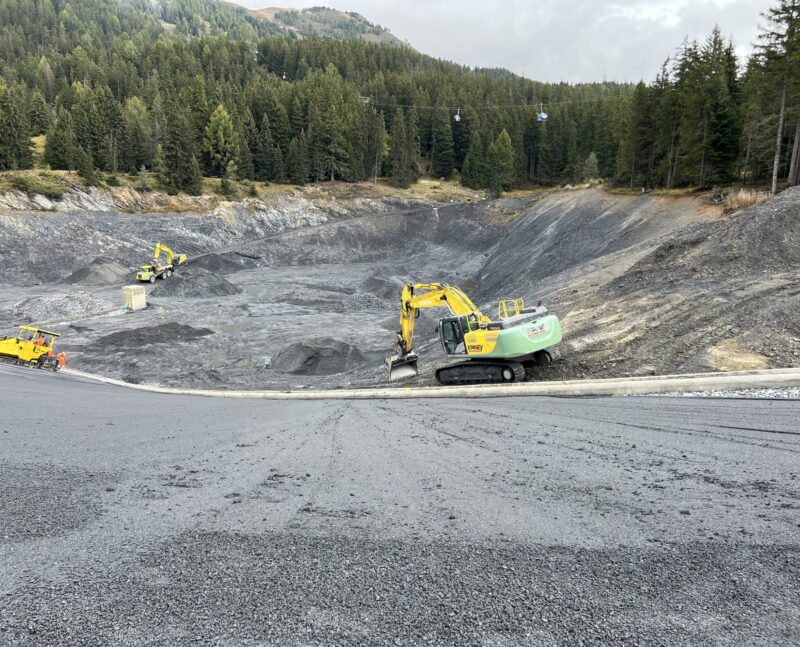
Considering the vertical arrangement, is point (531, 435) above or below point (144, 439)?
above

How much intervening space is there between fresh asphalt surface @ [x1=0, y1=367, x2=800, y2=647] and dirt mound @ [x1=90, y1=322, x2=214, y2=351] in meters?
16.2

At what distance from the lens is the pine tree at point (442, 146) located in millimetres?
79438

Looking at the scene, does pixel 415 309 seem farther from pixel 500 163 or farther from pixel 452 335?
pixel 500 163

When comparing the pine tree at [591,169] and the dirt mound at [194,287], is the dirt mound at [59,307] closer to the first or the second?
the dirt mound at [194,287]

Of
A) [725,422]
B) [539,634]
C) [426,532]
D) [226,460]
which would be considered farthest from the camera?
[725,422]

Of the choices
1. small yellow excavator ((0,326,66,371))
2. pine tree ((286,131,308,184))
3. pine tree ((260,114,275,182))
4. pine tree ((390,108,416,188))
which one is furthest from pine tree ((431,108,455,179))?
small yellow excavator ((0,326,66,371))

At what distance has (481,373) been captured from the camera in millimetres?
13719

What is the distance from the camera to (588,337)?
1433cm

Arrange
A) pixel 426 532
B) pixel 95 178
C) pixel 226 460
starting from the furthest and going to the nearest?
pixel 95 178 → pixel 226 460 → pixel 426 532

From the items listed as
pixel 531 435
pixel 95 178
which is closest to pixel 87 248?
pixel 95 178

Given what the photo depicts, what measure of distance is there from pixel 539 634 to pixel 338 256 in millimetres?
51999

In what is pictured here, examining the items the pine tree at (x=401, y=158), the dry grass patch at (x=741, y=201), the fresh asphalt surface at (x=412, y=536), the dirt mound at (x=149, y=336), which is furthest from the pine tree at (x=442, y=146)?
the fresh asphalt surface at (x=412, y=536)

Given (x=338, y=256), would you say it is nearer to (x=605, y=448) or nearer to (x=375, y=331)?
(x=375, y=331)

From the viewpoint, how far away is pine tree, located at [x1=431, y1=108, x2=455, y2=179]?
79.4 metres
